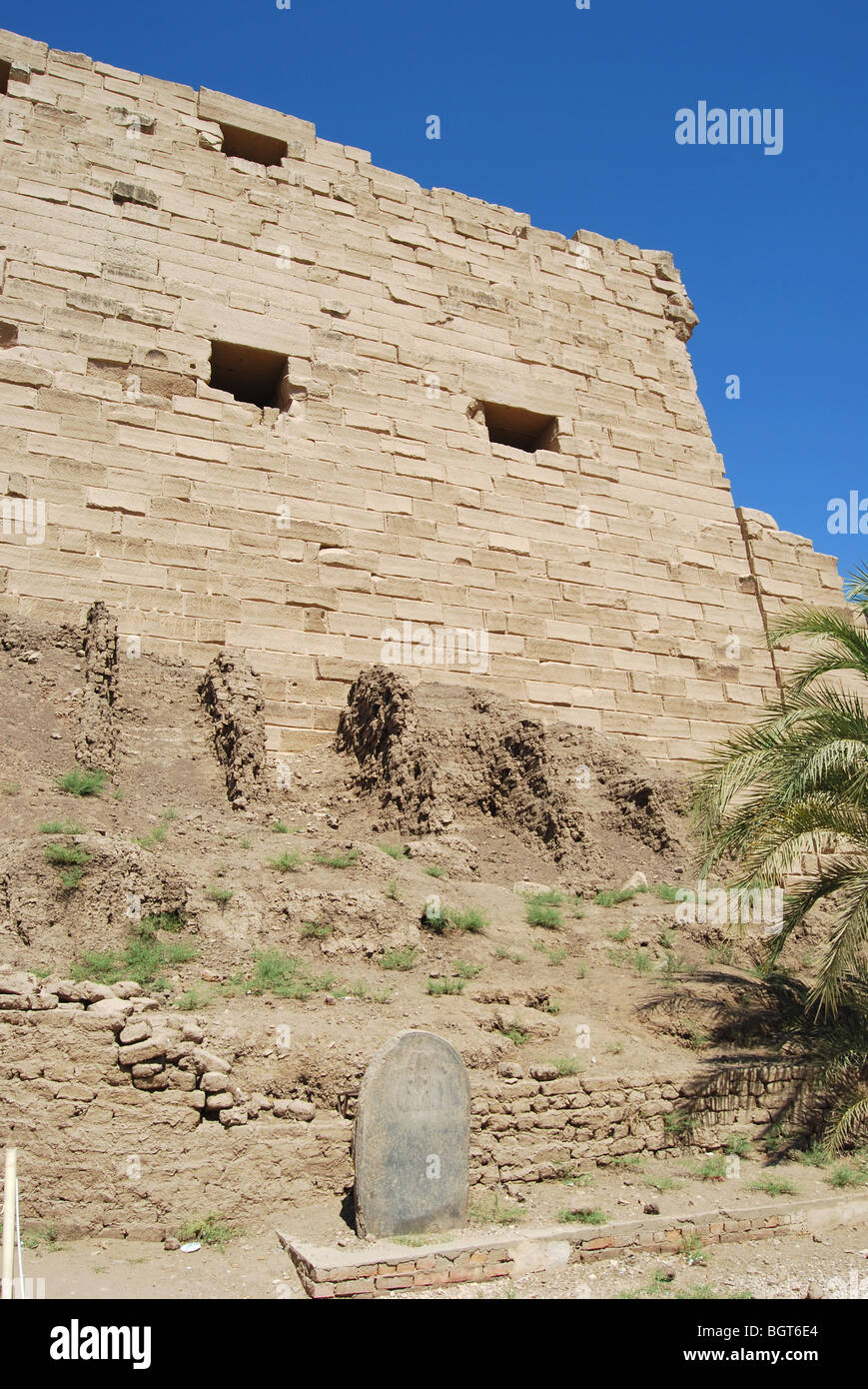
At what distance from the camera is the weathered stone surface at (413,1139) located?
4.95 meters

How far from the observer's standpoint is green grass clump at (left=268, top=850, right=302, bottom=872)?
7414mm

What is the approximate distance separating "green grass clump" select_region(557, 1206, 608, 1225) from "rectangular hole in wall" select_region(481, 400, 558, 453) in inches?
351

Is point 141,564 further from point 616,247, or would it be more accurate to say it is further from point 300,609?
point 616,247

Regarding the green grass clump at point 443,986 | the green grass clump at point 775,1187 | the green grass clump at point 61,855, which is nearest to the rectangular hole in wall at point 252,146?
the green grass clump at point 61,855

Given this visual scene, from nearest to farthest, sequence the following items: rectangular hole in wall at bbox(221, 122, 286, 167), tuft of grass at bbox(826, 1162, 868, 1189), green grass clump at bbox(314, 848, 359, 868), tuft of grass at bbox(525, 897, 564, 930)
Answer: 1. tuft of grass at bbox(826, 1162, 868, 1189)
2. green grass clump at bbox(314, 848, 359, 868)
3. tuft of grass at bbox(525, 897, 564, 930)
4. rectangular hole in wall at bbox(221, 122, 286, 167)

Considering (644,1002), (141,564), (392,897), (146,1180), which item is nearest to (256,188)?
(141,564)

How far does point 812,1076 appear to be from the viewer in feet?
22.1

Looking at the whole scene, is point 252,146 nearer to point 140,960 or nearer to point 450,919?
point 450,919

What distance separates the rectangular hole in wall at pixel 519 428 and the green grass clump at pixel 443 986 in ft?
24.2

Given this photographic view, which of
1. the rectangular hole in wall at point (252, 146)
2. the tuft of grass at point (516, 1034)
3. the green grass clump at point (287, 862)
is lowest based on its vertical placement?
the tuft of grass at point (516, 1034)

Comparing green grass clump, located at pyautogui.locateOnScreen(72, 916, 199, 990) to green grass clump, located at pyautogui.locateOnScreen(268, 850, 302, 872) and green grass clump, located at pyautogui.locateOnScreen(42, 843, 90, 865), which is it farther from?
green grass clump, located at pyautogui.locateOnScreen(268, 850, 302, 872)

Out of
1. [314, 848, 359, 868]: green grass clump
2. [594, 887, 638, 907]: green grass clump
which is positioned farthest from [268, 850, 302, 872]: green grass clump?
[594, 887, 638, 907]: green grass clump

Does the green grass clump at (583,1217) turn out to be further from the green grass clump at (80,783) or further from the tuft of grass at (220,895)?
the green grass clump at (80,783)

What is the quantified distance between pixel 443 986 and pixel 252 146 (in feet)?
32.9
